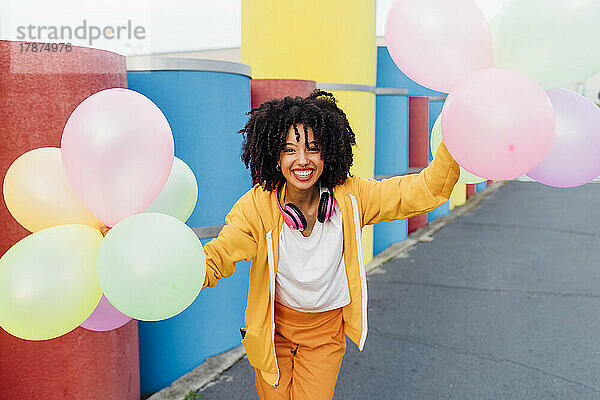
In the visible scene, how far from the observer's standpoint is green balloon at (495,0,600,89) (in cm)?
168

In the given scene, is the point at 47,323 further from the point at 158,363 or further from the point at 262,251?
the point at 158,363

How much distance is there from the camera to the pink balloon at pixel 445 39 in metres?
1.70

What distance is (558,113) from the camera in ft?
5.92

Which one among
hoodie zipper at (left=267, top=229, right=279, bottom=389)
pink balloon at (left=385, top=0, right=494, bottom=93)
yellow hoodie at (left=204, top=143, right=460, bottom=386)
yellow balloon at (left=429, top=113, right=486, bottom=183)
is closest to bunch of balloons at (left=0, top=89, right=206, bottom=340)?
yellow hoodie at (left=204, top=143, right=460, bottom=386)

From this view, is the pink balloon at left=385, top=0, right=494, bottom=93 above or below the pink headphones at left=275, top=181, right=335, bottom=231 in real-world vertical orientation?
above

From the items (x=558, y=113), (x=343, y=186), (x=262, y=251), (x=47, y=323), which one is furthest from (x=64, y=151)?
(x=558, y=113)

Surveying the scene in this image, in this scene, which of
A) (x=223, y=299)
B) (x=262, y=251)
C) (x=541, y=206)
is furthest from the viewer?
(x=541, y=206)

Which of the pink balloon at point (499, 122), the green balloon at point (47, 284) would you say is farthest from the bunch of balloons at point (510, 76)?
the green balloon at point (47, 284)

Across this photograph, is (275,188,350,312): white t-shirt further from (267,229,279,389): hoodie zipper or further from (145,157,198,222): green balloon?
(145,157,198,222): green balloon

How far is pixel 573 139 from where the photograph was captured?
5.87 feet

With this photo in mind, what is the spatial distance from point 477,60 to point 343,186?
27.4 inches

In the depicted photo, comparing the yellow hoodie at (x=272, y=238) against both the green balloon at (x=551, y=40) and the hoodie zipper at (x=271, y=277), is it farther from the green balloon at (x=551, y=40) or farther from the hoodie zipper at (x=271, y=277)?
the green balloon at (x=551, y=40)

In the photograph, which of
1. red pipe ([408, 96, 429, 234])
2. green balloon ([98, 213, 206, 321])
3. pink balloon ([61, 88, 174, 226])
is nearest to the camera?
green balloon ([98, 213, 206, 321])

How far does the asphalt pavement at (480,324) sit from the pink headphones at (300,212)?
5.31 ft
